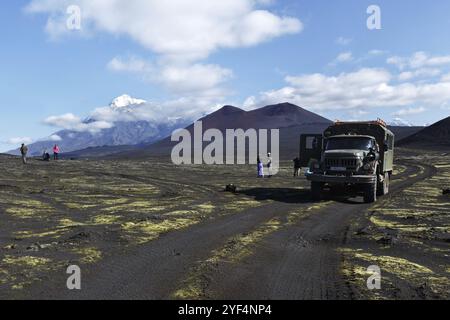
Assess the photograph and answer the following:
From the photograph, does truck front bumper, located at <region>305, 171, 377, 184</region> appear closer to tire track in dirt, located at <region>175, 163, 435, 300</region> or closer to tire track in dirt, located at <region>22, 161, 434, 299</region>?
tire track in dirt, located at <region>22, 161, 434, 299</region>

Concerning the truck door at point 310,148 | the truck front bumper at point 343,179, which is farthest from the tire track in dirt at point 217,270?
the truck door at point 310,148

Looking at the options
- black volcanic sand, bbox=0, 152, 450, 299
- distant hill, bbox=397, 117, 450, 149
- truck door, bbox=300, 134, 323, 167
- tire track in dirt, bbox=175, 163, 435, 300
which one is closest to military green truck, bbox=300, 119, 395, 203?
truck door, bbox=300, 134, 323, 167

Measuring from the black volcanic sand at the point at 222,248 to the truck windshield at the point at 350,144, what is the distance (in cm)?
274

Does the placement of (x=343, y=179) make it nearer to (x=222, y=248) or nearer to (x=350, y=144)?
(x=350, y=144)

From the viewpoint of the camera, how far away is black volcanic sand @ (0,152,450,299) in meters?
7.44

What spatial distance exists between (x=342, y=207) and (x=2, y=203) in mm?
14094

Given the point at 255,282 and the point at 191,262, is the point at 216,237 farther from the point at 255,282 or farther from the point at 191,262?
the point at 255,282

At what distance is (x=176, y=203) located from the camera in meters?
19.1

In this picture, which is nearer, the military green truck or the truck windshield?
the military green truck

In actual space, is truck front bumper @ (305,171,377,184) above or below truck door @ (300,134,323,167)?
below

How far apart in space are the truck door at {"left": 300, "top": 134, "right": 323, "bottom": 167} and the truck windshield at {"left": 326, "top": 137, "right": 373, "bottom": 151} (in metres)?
1.04

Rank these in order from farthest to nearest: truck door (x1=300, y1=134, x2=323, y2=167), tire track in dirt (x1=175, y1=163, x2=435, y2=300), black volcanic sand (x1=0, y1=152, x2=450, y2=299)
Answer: truck door (x1=300, y1=134, x2=323, y2=167) < black volcanic sand (x1=0, y1=152, x2=450, y2=299) < tire track in dirt (x1=175, y1=163, x2=435, y2=300)

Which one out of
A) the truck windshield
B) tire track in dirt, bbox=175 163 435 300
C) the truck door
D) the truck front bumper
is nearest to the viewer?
tire track in dirt, bbox=175 163 435 300
